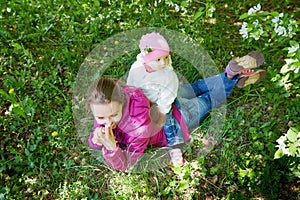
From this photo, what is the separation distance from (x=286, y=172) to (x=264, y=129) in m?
0.36

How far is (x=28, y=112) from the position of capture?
2697 mm

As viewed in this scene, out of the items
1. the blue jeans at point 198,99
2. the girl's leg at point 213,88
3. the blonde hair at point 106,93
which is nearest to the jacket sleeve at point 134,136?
the blonde hair at point 106,93

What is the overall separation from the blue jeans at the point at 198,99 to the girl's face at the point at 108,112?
470 mm

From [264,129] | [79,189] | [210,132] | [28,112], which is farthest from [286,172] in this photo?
[28,112]

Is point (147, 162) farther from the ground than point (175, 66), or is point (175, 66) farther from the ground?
point (175, 66)

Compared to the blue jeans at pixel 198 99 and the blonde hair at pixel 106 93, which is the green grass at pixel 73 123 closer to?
the blue jeans at pixel 198 99

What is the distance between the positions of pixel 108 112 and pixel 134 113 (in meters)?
0.19

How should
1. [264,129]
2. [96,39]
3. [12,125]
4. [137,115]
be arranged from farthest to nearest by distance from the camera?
[96,39] → [12,125] → [264,129] → [137,115]

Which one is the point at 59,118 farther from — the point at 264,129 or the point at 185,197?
the point at 264,129

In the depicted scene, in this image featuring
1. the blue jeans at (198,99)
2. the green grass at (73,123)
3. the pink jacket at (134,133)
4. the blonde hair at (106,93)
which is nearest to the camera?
the blonde hair at (106,93)

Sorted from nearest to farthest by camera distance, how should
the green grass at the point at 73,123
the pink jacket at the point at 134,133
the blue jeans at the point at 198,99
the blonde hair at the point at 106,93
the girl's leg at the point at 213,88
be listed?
the blonde hair at the point at 106,93, the pink jacket at the point at 134,133, the green grass at the point at 73,123, the blue jeans at the point at 198,99, the girl's leg at the point at 213,88

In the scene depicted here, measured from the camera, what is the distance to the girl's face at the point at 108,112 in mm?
1995

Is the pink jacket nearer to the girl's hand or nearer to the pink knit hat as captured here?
the girl's hand

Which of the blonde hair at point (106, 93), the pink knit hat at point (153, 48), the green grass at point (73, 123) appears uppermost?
the pink knit hat at point (153, 48)
